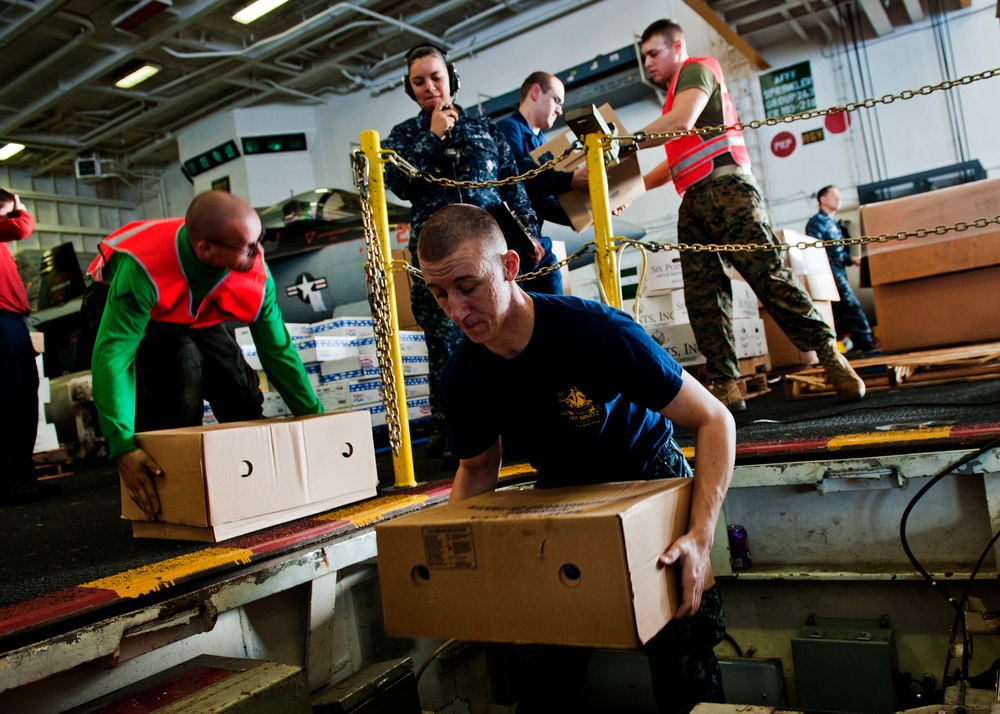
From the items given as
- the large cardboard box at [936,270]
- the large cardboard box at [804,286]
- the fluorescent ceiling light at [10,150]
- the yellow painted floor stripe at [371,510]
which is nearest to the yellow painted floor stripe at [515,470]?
the yellow painted floor stripe at [371,510]

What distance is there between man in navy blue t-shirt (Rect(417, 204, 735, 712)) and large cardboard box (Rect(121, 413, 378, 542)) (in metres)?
0.67

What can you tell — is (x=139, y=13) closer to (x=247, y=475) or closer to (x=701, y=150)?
(x=701, y=150)

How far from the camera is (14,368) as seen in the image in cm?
364

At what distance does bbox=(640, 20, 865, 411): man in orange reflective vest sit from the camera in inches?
124

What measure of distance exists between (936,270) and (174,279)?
3.97 metres

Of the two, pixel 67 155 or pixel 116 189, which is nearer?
pixel 67 155

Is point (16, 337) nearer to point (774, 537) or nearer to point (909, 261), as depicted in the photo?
point (774, 537)

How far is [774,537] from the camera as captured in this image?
2463mm

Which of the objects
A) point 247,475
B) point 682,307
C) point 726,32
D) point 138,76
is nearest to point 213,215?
point 247,475

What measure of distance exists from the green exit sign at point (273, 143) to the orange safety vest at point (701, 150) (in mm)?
11756

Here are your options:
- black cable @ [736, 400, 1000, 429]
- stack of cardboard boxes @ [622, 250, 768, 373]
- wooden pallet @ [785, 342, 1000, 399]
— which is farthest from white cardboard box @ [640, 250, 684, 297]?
black cable @ [736, 400, 1000, 429]

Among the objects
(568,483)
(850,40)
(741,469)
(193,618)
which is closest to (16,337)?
(193,618)

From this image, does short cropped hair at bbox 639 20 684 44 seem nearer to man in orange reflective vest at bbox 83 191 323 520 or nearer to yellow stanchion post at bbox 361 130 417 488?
yellow stanchion post at bbox 361 130 417 488

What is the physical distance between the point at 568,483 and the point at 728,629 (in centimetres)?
133
